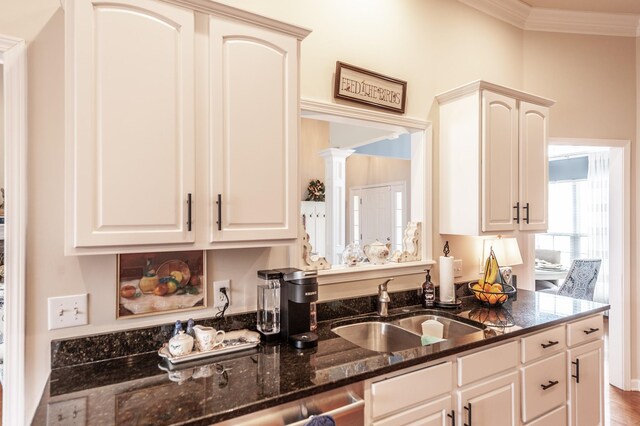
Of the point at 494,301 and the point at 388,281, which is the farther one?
the point at 494,301

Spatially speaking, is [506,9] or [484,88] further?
[506,9]

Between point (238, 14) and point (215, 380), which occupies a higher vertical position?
point (238, 14)

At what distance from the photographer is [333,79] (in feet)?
6.97

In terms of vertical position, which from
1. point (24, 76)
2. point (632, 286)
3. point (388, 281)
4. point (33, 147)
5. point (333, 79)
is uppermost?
A: point (333, 79)

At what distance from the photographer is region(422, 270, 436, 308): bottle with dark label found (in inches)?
92.1

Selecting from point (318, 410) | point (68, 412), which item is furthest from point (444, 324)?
point (68, 412)

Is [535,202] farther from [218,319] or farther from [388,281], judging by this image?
[218,319]

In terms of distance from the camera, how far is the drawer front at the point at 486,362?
1690 millimetres

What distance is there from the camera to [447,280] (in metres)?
2.37

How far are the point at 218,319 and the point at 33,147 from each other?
38.6 inches

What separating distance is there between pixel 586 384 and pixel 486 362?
0.94 meters

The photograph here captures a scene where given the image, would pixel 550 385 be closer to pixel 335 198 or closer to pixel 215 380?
pixel 215 380

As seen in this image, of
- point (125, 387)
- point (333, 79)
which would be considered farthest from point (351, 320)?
point (333, 79)

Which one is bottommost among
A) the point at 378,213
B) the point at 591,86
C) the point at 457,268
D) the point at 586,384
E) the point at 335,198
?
the point at 586,384
